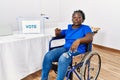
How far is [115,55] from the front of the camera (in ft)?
10.8

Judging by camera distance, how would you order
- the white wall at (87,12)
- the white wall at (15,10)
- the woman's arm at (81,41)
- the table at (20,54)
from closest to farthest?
the woman's arm at (81,41), the table at (20,54), the white wall at (15,10), the white wall at (87,12)

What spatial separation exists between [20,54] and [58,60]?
582 millimetres

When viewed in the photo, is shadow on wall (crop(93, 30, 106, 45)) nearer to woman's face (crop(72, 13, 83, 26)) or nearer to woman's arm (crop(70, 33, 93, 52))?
woman's face (crop(72, 13, 83, 26))

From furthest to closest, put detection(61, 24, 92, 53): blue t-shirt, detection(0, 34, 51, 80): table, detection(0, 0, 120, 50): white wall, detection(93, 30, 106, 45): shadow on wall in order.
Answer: detection(93, 30, 106, 45): shadow on wall, detection(0, 0, 120, 50): white wall, detection(0, 34, 51, 80): table, detection(61, 24, 92, 53): blue t-shirt

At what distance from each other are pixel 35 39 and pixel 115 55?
5.93ft

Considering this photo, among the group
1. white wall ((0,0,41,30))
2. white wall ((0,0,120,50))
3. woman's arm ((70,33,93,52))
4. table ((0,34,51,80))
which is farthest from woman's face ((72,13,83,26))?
white wall ((0,0,120,50))

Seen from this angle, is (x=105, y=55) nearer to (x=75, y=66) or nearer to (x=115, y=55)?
(x=115, y=55)

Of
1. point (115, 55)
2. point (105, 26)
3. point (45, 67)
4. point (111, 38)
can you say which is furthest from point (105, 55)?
point (45, 67)

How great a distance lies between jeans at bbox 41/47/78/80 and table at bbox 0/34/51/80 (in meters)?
0.41

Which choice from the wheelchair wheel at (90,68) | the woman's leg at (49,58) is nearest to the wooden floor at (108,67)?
the wheelchair wheel at (90,68)

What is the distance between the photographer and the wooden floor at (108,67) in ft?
7.89

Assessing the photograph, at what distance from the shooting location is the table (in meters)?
1.96

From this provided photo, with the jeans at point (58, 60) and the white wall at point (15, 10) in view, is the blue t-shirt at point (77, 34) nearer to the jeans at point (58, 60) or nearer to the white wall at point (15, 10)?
the jeans at point (58, 60)

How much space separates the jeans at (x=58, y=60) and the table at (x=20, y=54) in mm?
414
